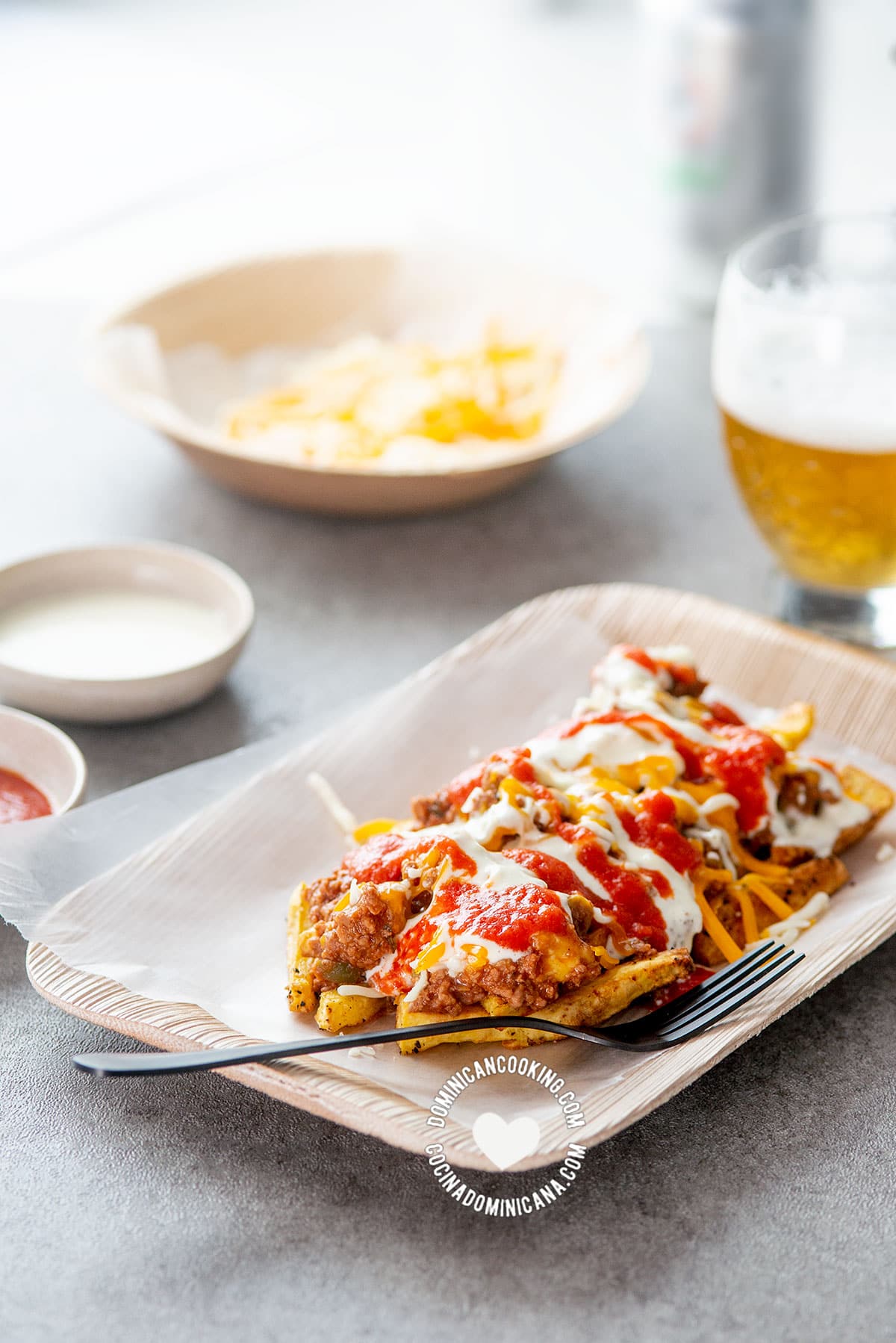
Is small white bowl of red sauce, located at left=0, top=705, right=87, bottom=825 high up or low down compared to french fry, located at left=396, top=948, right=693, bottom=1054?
down

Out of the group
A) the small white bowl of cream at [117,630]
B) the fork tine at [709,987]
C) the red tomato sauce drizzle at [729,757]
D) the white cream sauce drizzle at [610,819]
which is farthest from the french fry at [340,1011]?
the small white bowl of cream at [117,630]

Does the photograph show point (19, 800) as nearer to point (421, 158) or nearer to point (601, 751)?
point (601, 751)

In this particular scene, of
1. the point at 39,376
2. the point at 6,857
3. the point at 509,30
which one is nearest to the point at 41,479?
the point at 39,376

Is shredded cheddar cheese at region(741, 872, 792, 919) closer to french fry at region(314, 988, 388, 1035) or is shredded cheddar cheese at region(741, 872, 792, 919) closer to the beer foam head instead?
french fry at region(314, 988, 388, 1035)

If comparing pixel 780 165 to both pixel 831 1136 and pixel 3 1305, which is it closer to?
pixel 831 1136

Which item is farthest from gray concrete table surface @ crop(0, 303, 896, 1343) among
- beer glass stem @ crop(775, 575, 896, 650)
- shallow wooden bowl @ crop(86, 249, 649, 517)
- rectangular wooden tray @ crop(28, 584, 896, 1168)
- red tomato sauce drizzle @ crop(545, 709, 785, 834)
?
shallow wooden bowl @ crop(86, 249, 649, 517)

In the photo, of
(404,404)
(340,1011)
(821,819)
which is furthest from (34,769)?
(404,404)
